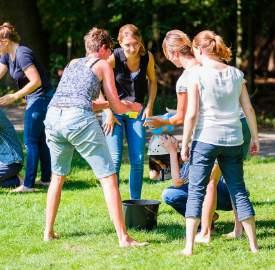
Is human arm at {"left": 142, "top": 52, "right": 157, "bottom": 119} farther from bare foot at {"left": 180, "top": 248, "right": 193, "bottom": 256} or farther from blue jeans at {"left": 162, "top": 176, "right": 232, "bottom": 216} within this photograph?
bare foot at {"left": 180, "top": 248, "right": 193, "bottom": 256}

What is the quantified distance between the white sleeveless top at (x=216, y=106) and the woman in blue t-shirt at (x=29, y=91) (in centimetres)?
272

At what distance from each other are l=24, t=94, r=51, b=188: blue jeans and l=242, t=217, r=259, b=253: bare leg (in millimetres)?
3591

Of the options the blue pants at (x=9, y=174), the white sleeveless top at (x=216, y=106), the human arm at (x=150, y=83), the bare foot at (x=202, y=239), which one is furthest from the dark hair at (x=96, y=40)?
the blue pants at (x=9, y=174)

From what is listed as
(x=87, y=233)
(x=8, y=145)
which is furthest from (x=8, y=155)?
(x=87, y=233)

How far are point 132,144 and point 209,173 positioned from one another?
1.73 meters

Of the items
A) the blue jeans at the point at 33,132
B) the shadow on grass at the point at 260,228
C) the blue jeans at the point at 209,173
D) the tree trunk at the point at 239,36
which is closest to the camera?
the blue jeans at the point at 209,173

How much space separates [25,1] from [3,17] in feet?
3.10

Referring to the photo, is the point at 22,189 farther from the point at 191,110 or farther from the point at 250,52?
the point at 250,52

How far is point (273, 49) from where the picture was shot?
26.7m

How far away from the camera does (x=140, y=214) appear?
6.55 meters

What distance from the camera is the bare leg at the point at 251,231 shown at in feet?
18.6

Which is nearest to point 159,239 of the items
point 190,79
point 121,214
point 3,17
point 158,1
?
point 121,214

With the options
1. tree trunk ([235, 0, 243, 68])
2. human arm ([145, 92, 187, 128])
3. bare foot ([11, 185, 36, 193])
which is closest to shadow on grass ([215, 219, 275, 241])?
human arm ([145, 92, 187, 128])

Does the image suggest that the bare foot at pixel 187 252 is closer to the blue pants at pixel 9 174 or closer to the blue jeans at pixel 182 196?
the blue jeans at pixel 182 196
